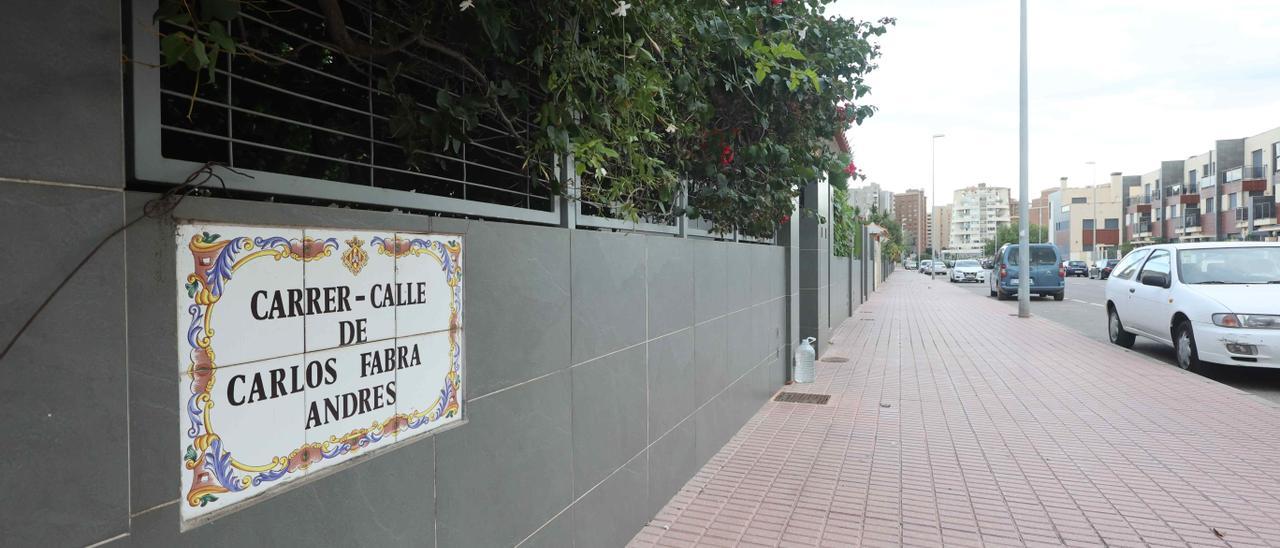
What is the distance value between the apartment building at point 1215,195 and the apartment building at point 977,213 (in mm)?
100741

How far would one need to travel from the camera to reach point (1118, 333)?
12422 millimetres

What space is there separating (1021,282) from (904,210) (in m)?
176

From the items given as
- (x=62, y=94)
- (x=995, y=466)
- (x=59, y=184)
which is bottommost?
(x=995, y=466)

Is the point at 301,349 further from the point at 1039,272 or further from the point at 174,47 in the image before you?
the point at 1039,272

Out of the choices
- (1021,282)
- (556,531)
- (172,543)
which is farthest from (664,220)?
(1021,282)

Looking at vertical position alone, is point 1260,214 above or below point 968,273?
above

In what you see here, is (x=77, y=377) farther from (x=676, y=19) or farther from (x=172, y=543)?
(x=676, y=19)

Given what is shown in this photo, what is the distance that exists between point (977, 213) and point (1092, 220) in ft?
293

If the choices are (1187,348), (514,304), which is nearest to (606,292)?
(514,304)

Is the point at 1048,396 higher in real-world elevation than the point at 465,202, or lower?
lower

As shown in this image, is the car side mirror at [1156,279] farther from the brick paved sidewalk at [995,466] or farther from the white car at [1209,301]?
the brick paved sidewalk at [995,466]

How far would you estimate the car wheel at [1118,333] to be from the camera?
12133 mm

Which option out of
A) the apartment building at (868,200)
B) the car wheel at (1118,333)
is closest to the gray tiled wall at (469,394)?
the car wheel at (1118,333)

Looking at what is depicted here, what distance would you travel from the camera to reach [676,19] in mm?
3428
